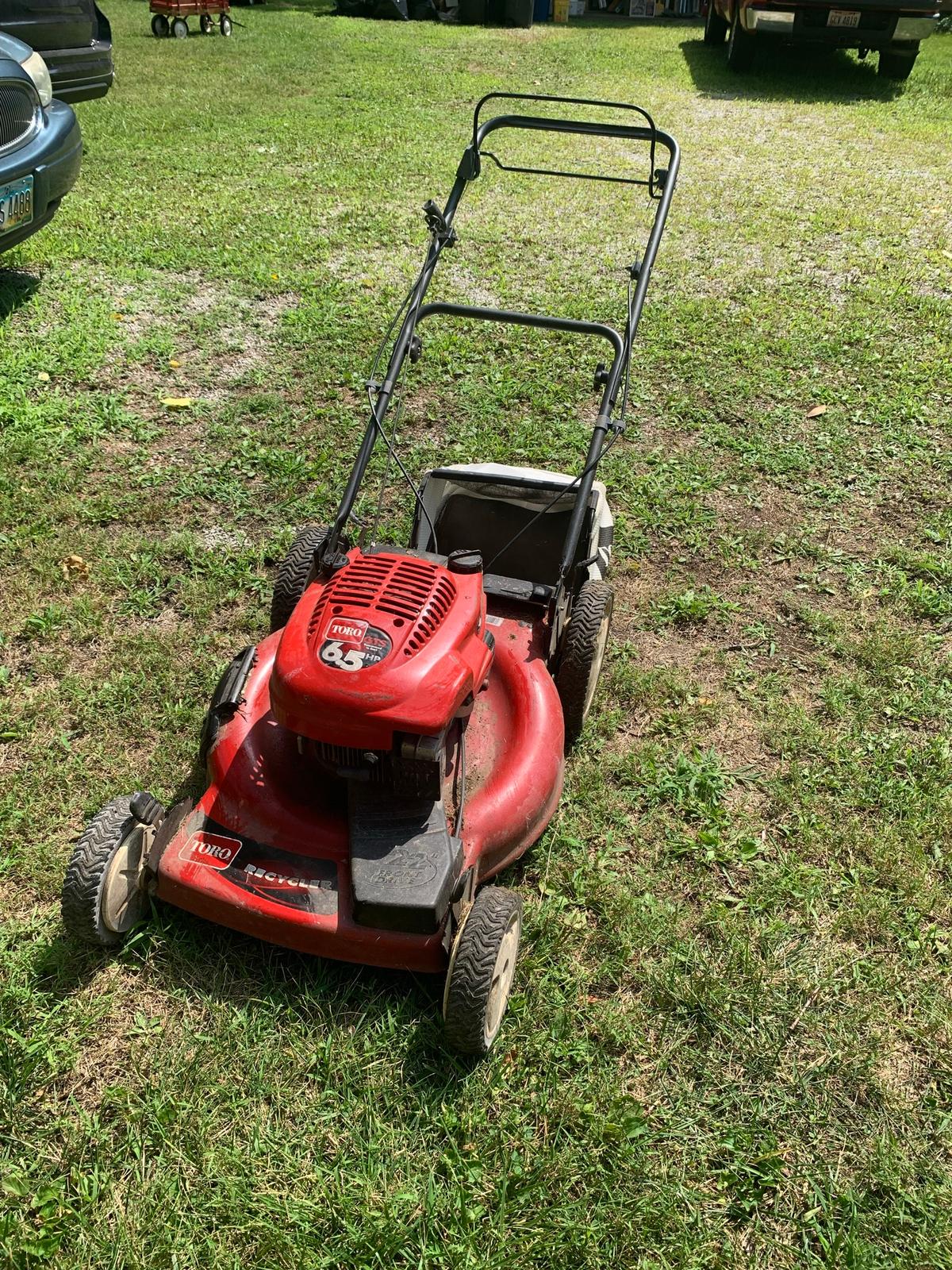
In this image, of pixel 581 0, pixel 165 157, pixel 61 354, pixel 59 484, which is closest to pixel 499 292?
pixel 61 354

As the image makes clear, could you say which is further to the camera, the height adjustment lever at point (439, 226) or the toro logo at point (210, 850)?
the height adjustment lever at point (439, 226)

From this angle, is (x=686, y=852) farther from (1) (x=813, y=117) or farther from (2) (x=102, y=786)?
(1) (x=813, y=117)

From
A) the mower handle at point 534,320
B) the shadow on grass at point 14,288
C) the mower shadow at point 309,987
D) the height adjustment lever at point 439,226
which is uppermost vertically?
the height adjustment lever at point 439,226

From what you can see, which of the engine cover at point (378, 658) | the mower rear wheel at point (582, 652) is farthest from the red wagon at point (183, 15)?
the engine cover at point (378, 658)

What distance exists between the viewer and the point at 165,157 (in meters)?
7.46

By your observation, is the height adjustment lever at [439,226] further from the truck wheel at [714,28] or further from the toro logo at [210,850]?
the truck wheel at [714,28]

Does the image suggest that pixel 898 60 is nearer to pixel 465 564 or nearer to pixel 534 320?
pixel 534 320

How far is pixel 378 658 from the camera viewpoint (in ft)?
6.75

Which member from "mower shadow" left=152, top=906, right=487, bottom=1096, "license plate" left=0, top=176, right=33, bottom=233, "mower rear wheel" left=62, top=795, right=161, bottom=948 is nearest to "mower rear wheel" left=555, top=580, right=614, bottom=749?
"mower shadow" left=152, top=906, right=487, bottom=1096

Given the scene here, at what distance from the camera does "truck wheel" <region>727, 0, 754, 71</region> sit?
10.3 meters

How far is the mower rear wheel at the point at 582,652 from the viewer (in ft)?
8.92

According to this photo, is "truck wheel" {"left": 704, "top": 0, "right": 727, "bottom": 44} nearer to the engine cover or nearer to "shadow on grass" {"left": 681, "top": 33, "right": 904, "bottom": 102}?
"shadow on grass" {"left": 681, "top": 33, "right": 904, "bottom": 102}

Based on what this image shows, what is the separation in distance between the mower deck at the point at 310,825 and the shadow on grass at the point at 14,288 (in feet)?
11.1

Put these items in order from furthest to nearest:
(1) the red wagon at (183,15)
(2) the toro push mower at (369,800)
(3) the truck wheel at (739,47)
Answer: (1) the red wagon at (183,15) < (3) the truck wheel at (739,47) < (2) the toro push mower at (369,800)
